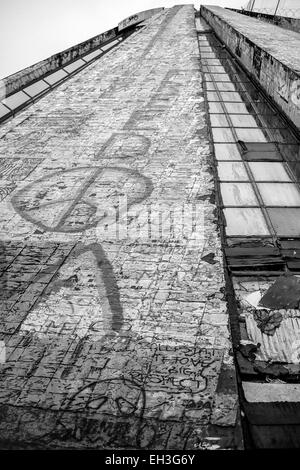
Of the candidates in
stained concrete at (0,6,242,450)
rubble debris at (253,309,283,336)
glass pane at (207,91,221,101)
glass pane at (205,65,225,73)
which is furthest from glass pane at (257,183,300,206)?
glass pane at (205,65,225,73)

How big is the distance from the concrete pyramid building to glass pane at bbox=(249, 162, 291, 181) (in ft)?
0.07

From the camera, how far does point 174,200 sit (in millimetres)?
2715

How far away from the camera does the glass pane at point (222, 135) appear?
4.15m

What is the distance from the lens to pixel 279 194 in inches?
122

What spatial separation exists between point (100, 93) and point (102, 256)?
3860mm

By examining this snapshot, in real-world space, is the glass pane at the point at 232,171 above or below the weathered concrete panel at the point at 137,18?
below

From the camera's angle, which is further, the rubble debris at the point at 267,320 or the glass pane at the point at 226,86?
the glass pane at the point at 226,86

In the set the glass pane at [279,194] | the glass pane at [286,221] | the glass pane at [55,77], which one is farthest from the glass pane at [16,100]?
the glass pane at [286,221]

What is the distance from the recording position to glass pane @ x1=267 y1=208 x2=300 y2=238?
258cm

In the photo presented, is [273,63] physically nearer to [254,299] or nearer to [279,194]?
[279,194]

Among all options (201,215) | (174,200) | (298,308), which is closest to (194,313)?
(298,308)

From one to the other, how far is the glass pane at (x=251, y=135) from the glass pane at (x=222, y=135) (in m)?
0.12

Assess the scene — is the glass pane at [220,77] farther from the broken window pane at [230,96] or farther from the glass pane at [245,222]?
the glass pane at [245,222]

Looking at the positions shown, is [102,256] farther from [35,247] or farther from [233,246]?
[233,246]
